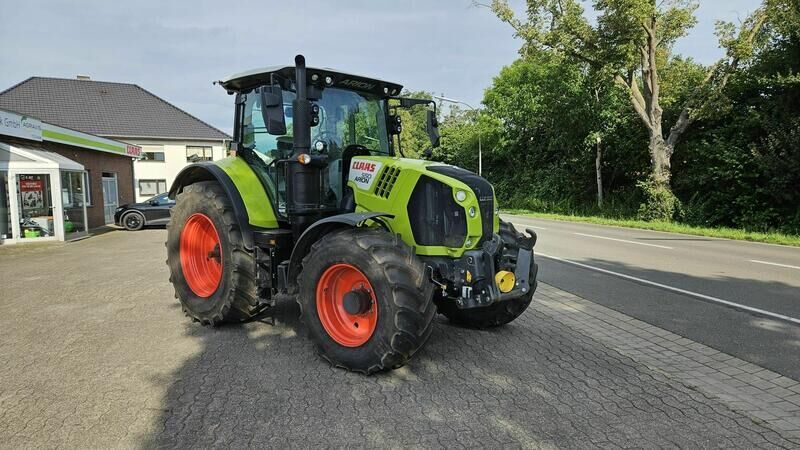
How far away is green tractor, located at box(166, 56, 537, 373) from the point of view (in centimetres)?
373

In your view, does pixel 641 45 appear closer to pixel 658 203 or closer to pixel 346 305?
pixel 658 203

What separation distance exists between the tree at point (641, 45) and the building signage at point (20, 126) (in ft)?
56.0

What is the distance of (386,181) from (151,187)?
34046 millimetres

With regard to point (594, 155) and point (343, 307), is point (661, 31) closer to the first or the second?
point (594, 155)

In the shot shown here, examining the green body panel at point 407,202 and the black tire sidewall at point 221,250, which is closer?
the green body panel at point 407,202

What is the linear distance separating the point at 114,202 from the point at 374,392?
21.1 m

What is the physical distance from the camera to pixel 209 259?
221 inches

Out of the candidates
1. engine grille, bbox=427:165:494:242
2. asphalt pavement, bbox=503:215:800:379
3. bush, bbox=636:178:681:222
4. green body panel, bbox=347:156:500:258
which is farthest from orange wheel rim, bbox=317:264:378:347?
bush, bbox=636:178:681:222

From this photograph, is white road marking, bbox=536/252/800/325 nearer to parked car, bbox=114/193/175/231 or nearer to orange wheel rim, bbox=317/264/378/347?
orange wheel rim, bbox=317/264/378/347

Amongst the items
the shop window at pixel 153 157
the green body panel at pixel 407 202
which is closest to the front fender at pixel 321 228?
the green body panel at pixel 407 202

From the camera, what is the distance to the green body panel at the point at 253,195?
4.80m

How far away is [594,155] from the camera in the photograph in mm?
24688

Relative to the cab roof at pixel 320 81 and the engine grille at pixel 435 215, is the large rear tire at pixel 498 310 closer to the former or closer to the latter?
the engine grille at pixel 435 215

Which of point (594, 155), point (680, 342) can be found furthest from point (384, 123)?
point (594, 155)
